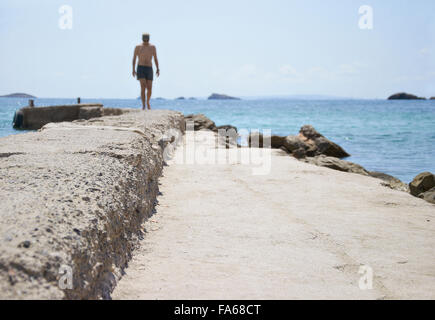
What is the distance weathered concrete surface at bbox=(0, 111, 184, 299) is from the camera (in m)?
1.31

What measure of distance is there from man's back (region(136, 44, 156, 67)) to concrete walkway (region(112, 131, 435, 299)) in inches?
Answer: 214

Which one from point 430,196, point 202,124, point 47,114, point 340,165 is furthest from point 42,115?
point 430,196

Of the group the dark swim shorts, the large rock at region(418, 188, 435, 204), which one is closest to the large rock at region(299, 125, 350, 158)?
the dark swim shorts

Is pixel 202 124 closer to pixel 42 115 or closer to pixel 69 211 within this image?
pixel 42 115

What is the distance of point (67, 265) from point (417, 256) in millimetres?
2127

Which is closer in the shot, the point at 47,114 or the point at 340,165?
the point at 340,165

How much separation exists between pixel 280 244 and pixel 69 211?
1.41 meters

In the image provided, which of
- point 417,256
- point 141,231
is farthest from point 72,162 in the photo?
point 417,256

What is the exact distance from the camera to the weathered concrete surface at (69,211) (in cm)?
131

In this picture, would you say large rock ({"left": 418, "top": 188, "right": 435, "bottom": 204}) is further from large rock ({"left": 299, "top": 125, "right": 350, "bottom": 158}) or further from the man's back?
the man's back

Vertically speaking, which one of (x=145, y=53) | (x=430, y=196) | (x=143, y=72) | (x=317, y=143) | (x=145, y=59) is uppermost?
(x=145, y=53)

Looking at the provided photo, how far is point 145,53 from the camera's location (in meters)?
8.96

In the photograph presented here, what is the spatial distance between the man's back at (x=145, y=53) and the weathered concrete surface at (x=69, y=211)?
235 inches

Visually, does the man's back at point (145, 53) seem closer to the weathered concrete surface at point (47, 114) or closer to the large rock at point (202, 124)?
the large rock at point (202, 124)
